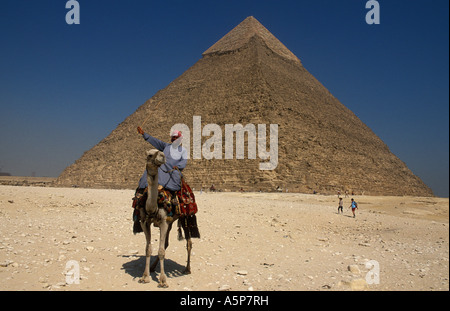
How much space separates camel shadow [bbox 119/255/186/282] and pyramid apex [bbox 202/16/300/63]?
6435 centimetres

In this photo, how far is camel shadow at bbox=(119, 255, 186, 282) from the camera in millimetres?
4595

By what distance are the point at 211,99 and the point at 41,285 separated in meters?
54.5

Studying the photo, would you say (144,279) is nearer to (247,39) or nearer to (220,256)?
(220,256)

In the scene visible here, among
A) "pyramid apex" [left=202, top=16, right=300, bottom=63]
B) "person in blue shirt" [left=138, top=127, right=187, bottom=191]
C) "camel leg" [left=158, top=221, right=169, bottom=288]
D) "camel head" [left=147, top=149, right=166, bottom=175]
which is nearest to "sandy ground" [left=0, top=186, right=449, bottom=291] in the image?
"camel leg" [left=158, top=221, right=169, bottom=288]

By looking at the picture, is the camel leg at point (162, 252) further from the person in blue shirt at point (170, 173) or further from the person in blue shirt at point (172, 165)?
the person in blue shirt at point (172, 165)

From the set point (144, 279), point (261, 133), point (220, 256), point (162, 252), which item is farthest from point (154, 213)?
point (261, 133)

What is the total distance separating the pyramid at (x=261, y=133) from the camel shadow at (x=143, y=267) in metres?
29.5

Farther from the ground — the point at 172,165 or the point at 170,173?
the point at 172,165

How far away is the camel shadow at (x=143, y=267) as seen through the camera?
15.1 ft

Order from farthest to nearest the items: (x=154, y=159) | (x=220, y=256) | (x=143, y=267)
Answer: (x=220, y=256), (x=143, y=267), (x=154, y=159)

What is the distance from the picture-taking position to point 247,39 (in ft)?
216

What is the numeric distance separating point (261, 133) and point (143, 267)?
38532 millimetres

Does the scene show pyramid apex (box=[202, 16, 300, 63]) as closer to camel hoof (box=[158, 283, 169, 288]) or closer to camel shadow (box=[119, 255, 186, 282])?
camel shadow (box=[119, 255, 186, 282])

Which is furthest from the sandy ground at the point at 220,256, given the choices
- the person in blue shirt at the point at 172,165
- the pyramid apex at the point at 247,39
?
the pyramid apex at the point at 247,39
